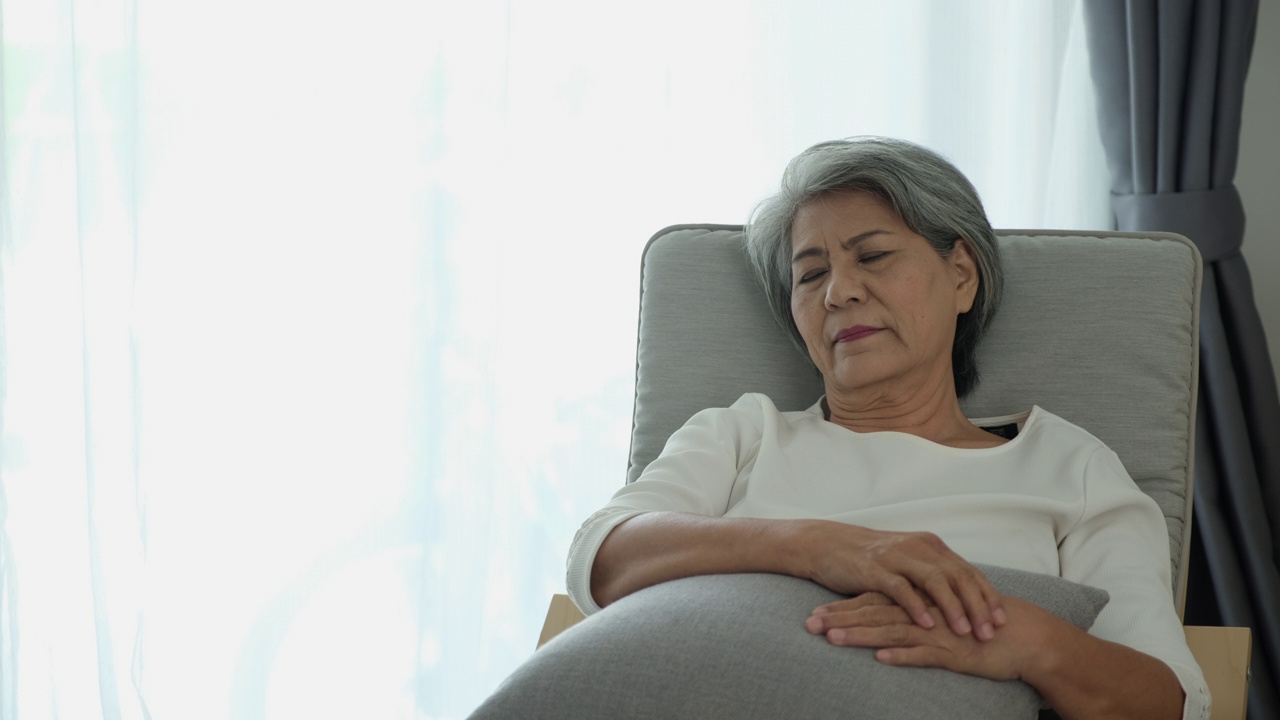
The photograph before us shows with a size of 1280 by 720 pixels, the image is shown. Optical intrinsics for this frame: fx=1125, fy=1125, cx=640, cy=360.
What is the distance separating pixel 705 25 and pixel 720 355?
89 cm

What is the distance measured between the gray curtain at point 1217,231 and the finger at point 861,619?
58.1 inches

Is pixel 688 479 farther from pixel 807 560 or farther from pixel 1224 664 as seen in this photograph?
pixel 1224 664

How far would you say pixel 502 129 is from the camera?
7.20 ft

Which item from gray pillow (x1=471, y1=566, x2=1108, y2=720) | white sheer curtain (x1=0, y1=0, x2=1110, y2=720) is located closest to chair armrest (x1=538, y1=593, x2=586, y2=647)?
gray pillow (x1=471, y1=566, x2=1108, y2=720)

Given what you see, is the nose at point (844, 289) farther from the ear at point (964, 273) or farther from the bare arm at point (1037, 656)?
the bare arm at point (1037, 656)

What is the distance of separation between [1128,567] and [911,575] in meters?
0.36

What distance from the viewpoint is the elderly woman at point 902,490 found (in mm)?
1037

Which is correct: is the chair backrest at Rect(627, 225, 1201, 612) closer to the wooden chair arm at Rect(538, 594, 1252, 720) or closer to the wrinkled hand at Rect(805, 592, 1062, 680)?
the wooden chair arm at Rect(538, 594, 1252, 720)

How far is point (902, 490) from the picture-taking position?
138cm

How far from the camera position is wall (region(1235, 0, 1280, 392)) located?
2439 millimetres

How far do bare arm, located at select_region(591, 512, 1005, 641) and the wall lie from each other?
1802mm

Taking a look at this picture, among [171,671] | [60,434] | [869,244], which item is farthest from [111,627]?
[869,244]

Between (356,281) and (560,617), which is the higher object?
(356,281)

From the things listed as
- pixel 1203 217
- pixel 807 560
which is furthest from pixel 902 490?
pixel 1203 217
